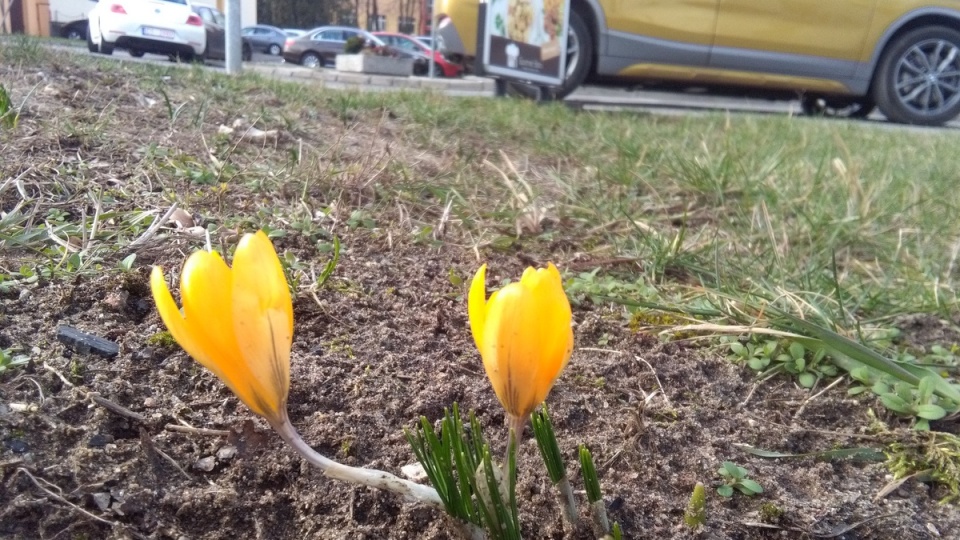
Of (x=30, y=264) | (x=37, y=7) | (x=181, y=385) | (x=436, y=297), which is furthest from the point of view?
(x=37, y=7)

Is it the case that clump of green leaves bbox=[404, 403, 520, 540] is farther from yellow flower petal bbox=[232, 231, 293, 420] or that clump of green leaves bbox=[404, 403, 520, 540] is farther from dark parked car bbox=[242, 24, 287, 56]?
dark parked car bbox=[242, 24, 287, 56]

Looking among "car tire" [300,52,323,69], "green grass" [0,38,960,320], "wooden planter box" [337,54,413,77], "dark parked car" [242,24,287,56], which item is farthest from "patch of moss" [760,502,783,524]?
"dark parked car" [242,24,287,56]

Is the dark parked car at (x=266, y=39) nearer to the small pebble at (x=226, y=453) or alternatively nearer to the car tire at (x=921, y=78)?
the car tire at (x=921, y=78)

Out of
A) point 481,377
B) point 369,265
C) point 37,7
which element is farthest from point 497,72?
point 37,7

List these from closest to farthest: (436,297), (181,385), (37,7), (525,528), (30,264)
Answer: (525,528) → (181,385) → (30,264) → (436,297) → (37,7)

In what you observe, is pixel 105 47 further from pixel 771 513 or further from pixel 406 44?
pixel 771 513

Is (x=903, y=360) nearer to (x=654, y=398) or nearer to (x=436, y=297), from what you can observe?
(x=654, y=398)

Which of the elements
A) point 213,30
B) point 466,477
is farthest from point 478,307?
point 213,30
